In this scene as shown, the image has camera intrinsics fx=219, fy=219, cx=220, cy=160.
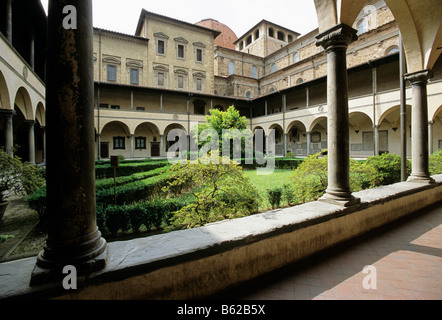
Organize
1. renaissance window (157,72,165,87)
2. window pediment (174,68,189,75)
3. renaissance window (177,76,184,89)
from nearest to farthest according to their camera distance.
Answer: renaissance window (157,72,165,87) → window pediment (174,68,189,75) → renaissance window (177,76,184,89)

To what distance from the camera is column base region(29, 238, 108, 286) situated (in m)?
1.34

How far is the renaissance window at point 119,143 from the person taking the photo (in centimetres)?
2259

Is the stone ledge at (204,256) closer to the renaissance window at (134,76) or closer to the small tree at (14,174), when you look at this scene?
the small tree at (14,174)

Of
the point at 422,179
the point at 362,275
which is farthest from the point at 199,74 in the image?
the point at 362,275

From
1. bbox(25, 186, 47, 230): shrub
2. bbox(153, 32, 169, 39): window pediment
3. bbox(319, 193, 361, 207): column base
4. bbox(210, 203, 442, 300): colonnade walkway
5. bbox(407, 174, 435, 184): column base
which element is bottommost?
bbox(210, 203, 442, 300): colonnade walkway

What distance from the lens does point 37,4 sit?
10688 mm

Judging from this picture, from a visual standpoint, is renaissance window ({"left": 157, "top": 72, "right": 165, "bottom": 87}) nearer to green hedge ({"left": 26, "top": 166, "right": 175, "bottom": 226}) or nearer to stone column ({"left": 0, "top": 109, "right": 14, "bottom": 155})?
stone column ({"left": 0, "top": 109, "right": 14, "bottom": 155})

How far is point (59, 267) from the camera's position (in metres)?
1.42

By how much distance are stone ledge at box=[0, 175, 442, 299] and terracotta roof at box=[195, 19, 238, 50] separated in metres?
46.6

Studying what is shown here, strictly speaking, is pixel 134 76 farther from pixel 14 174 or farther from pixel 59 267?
pixel 59 267

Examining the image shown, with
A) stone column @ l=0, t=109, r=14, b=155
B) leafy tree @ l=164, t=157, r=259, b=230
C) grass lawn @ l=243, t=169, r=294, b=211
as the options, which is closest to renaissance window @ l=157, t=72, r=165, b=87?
stone column @ l=0, t=109, r=14, b=155

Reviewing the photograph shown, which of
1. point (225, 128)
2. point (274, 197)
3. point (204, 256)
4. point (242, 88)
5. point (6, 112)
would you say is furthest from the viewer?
point (242, 88)

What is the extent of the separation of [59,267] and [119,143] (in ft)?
77.1

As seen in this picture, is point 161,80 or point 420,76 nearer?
point 420,76
